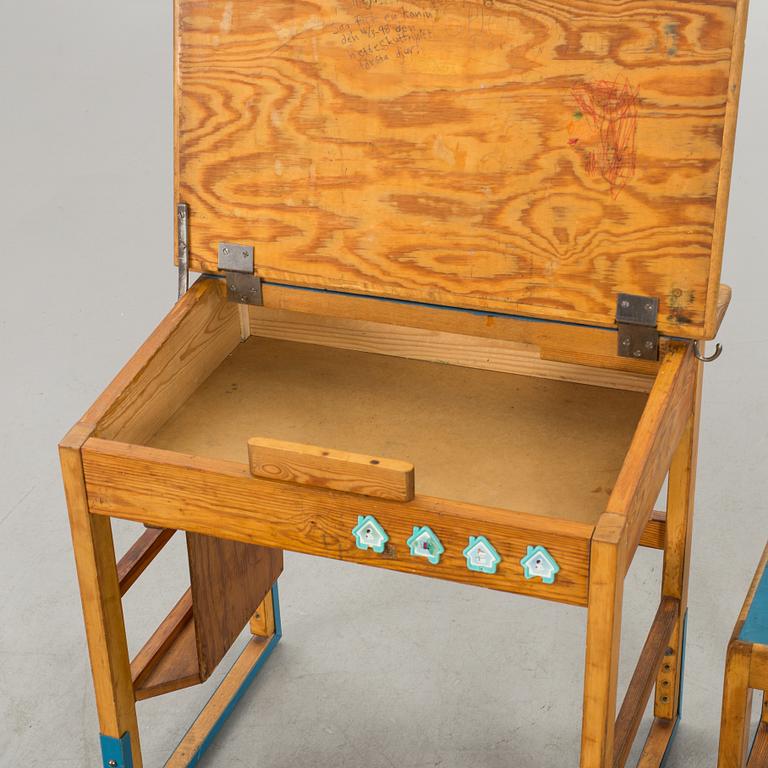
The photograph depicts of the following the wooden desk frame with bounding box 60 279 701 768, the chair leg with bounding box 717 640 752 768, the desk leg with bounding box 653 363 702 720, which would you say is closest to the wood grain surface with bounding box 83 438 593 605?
the wooden desk frame with bounding box 60 279 701 768

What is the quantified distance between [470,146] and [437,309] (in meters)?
0.31

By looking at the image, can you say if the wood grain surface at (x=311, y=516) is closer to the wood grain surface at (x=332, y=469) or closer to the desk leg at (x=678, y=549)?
the wood grain surface at (x=332, y=469)

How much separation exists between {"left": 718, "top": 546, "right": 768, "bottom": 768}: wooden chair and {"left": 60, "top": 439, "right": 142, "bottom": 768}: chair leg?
1.07 meters

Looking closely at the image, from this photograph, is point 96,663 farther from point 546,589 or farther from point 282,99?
point 282,99

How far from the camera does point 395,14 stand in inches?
100

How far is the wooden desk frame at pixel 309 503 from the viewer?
2.26 metres

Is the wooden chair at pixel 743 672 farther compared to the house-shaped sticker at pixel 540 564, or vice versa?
the wooden chair at pixel 743 672

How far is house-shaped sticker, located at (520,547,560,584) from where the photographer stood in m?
2.24

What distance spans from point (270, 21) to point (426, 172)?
1.27 ft

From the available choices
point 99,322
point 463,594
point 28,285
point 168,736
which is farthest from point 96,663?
point 28,285

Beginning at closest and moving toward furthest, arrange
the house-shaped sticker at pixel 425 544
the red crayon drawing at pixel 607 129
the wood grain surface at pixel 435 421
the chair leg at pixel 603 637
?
the chair leg at pixel 603 637
the house-shaped sticker at pixel 425 544
the red crayon drawing at pixel 607 129
the wood grain surface at pixel 435 421

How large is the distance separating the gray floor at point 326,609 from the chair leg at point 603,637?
89 centimetres

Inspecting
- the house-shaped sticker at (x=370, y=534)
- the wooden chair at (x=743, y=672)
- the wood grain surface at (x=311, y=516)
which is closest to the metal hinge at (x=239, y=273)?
the wood grain surface at (x=311, y=516)

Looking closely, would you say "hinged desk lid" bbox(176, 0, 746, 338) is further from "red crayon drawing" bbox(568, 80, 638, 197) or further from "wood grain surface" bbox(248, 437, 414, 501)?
"wood grain surface" bbox(248, 437, 414, 501)
